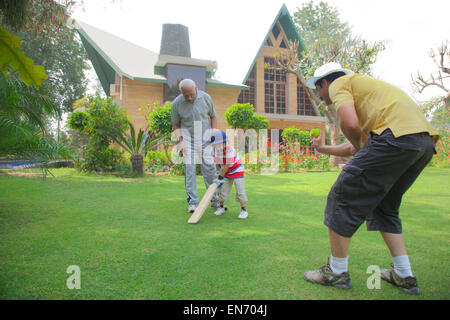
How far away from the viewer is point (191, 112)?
4.48 meters

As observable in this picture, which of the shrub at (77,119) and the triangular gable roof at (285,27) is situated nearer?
the shrub at (77,119)

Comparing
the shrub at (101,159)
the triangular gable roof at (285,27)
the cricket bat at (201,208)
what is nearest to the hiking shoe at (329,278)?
the cricket bat at (201,208)

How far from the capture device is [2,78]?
355 cm

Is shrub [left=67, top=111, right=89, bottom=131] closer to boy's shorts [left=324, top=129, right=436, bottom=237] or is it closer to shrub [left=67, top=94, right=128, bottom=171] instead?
shrub [left=67, top=94, right=128, bottom=171]

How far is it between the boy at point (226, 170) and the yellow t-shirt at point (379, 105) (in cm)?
230

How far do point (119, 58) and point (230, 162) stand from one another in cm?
1424

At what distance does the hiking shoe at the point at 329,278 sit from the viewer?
6.42ft

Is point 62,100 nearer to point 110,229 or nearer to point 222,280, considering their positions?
point 110,229

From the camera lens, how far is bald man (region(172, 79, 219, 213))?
4.46 meters

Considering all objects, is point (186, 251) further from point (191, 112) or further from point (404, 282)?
point (191, 112)

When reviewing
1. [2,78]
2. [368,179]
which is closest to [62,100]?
[2,78]

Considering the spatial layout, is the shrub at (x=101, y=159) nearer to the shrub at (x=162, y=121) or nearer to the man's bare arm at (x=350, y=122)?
the shrub at (x=162, y=121)

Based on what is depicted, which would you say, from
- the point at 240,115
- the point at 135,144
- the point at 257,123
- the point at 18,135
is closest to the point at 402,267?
the point at 18,135

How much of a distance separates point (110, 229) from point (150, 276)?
1.44 metres
